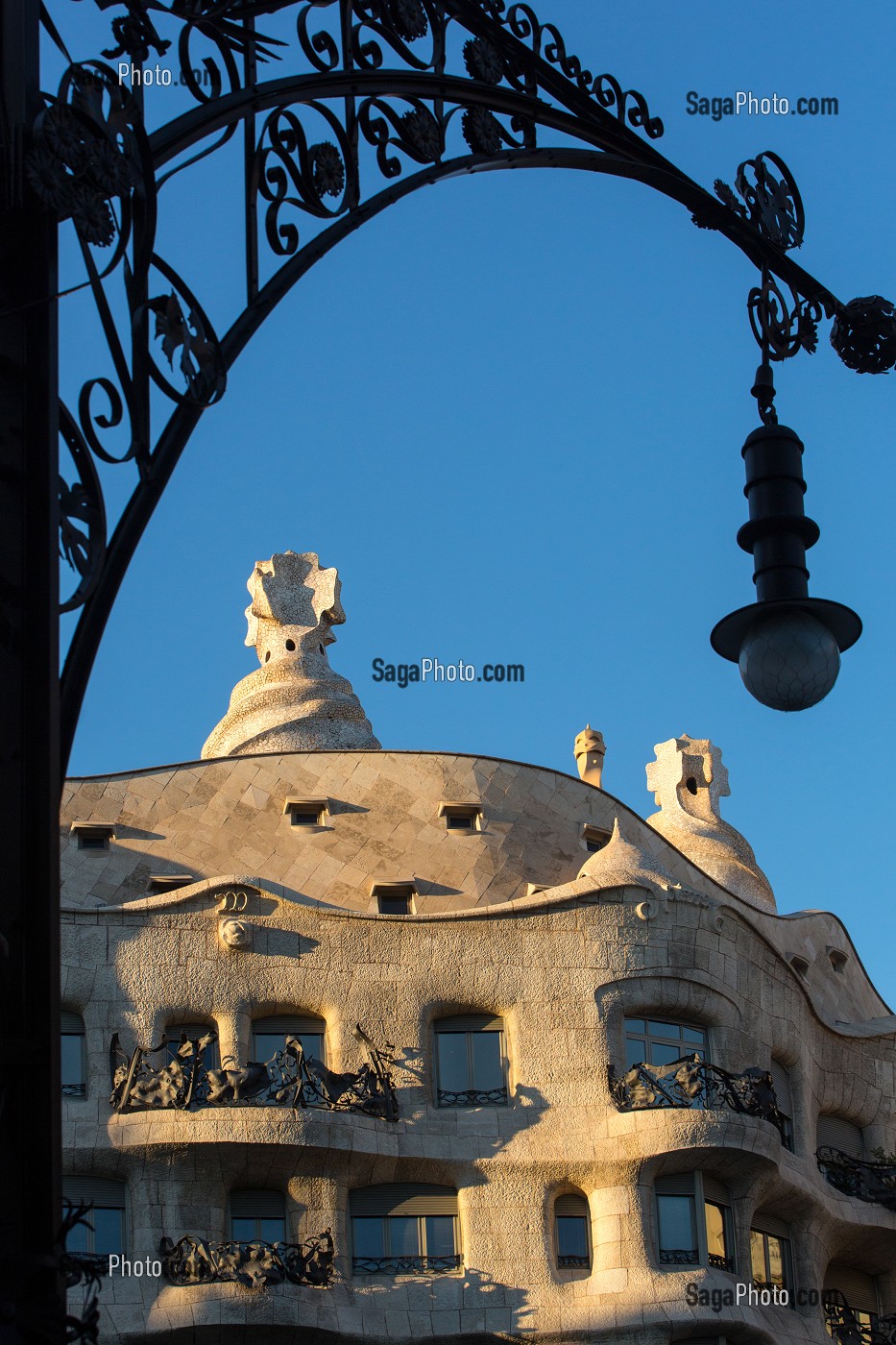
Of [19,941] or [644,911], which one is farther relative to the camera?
[644,911]

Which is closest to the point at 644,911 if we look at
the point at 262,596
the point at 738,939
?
the point at 738,939

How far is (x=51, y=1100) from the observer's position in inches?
204

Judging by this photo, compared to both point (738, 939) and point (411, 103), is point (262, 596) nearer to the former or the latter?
point (738, 939)

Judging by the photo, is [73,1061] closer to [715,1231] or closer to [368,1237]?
[368,1237]

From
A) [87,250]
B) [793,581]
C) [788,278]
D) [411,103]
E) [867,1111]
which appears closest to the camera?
[87,250]

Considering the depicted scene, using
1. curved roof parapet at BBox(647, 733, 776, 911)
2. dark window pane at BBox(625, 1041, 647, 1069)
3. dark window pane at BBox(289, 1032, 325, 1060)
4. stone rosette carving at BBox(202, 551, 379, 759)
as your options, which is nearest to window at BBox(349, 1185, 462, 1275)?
dark window pane at BBox(289, 1032, 325, 1060)

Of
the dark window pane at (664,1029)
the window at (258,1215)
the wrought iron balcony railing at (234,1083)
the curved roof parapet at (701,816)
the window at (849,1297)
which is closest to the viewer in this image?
the wrought iron balcony railing at (234,1083)

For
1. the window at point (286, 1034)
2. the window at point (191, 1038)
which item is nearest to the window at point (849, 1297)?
the window at point (286, 1034)

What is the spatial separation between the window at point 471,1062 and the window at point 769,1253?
4565 mm

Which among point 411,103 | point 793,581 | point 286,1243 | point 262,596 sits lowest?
point 286,1243

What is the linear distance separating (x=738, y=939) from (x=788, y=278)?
25887mm

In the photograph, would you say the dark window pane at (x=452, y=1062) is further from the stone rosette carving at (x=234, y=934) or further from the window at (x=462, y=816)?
the window at (x=462, y=816)

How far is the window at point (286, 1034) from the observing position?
3222cm

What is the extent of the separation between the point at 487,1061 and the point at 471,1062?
260mm
